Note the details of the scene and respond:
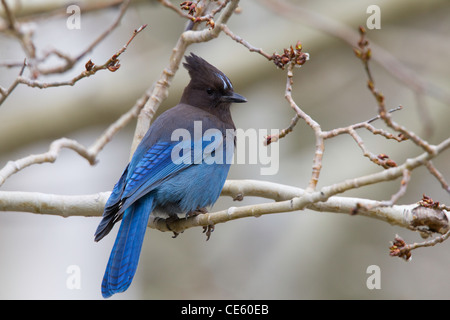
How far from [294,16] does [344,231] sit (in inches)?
143

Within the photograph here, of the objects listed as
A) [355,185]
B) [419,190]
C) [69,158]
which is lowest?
A: [355,185]

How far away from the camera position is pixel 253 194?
4305 mm

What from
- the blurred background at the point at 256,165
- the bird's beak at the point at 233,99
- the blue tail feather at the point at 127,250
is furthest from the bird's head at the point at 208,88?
the blurred background at the point at 256,165

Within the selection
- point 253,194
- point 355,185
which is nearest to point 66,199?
point 253,194

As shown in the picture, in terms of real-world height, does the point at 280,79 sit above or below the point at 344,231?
above

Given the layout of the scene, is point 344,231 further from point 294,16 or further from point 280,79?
point 294,16

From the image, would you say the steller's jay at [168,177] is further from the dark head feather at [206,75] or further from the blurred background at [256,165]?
the blurred background at [256,165]

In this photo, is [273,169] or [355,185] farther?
[273,169]

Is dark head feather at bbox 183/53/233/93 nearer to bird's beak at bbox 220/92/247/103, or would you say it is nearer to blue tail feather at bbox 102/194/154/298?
bird's beak at bbox 220/92/247/103

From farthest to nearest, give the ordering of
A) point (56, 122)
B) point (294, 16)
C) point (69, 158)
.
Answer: point (69, 158), point (56, 122), point (294, 16)

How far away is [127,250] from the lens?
4.21 meters

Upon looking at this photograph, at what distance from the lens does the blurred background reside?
7.85 metres

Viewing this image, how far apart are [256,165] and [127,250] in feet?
17.1

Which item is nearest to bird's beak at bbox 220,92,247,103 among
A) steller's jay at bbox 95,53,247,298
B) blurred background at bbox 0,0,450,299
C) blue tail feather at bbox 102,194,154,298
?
steller's jay at bbox 95,53,247,298
